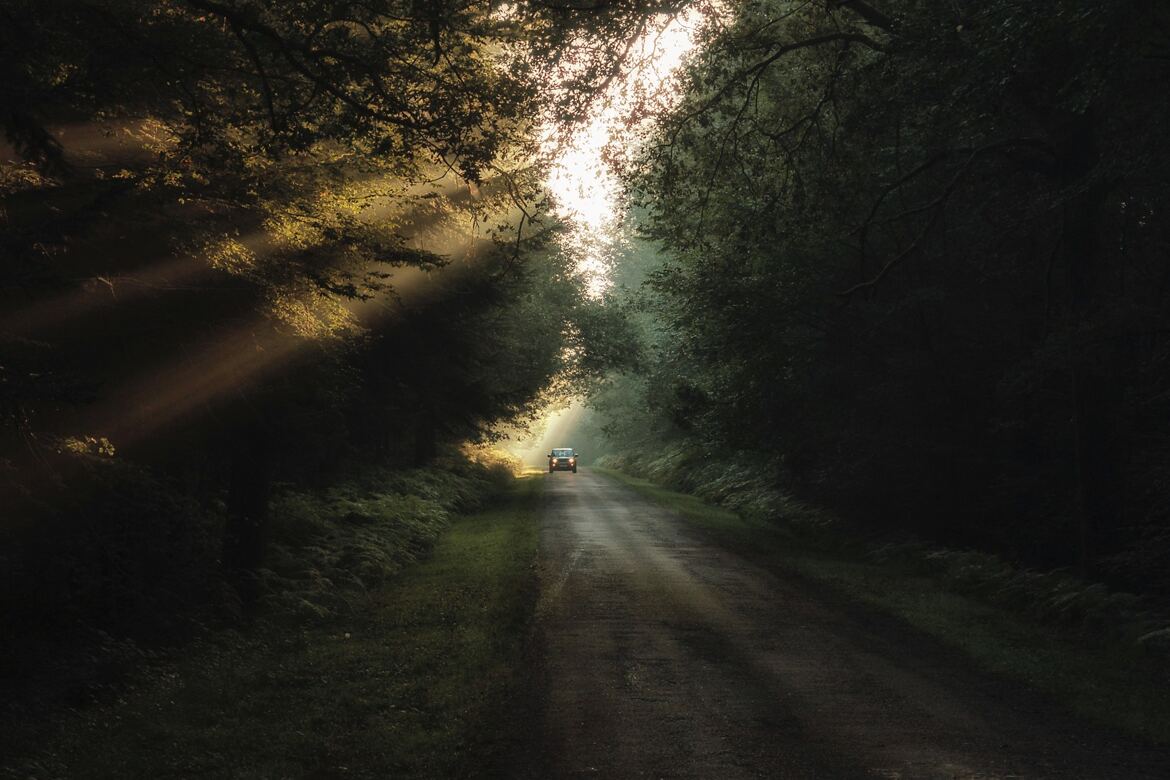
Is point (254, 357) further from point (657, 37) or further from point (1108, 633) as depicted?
point (1108, 633)

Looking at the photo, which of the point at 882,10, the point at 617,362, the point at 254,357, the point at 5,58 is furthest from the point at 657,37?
the point at 617,362

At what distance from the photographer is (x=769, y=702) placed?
28.2 feet

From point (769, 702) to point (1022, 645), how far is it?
14.6ft

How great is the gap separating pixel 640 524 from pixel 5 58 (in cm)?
2159

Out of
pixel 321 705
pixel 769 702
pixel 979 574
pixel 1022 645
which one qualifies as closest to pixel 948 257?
pixel 979 574

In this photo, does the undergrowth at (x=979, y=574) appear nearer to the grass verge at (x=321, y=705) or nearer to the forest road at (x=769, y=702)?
the forest road at (x=769, y=702)

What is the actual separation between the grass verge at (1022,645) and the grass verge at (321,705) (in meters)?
5.33

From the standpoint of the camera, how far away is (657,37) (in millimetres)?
14523

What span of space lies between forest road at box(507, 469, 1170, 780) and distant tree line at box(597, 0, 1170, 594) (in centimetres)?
492

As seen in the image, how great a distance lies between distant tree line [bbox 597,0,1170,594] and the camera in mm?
12211

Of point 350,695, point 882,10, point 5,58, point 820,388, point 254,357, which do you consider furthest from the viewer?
point 820,388

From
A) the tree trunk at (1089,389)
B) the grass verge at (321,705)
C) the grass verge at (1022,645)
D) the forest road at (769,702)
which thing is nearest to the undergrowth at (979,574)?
the grass verge at (1022,645)

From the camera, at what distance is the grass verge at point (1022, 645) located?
28.5ft

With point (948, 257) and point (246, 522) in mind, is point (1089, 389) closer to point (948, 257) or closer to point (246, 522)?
point (948, 257)
